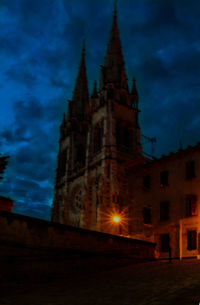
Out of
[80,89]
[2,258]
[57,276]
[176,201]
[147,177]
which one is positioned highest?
[80,89]

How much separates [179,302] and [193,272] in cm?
613

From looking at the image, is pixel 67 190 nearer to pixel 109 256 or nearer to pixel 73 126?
pixel 73 126

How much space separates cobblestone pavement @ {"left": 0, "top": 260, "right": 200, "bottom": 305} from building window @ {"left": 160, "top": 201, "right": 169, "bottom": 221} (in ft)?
32.8

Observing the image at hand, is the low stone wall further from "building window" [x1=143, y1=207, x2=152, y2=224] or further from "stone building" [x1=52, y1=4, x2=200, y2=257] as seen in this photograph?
"building window" [x1=143, y1=207, x2=152, y2=224]

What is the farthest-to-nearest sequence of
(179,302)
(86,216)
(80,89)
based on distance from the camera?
(80,89)
(86,216)
(179,302)

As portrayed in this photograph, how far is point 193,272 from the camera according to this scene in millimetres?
14672

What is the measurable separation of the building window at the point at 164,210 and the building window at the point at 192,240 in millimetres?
2501

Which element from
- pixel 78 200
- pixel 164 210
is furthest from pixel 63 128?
pixel 164 210

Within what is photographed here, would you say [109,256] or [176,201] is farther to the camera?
[176,201]

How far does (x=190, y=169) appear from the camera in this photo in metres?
25.8

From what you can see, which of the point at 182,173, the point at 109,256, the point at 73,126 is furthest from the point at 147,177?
the point at 73,126

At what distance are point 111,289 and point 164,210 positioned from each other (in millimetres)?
15284

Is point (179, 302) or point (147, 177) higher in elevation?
point (147, 177)

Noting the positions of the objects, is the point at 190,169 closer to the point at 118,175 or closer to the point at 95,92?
the point at 118,175
